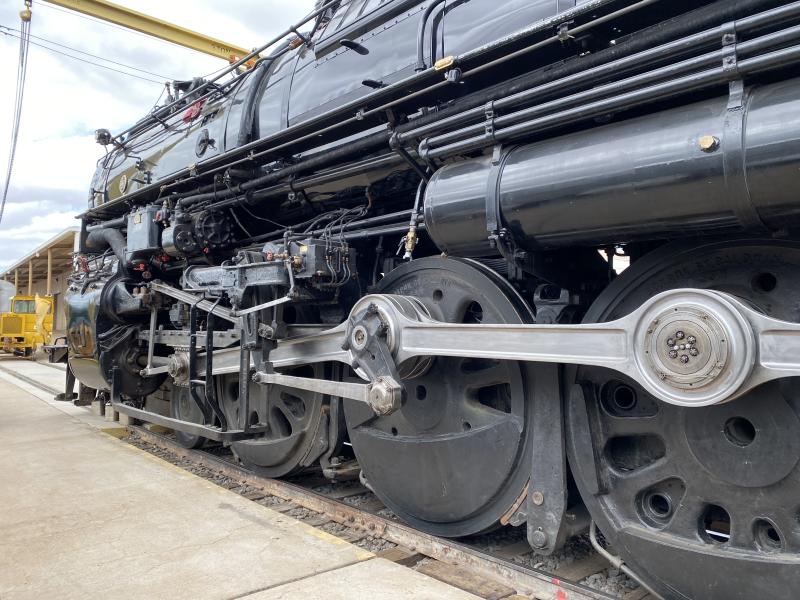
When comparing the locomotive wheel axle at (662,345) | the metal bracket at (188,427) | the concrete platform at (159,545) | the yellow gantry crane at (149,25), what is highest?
the yellow gantry crane at (149,25)

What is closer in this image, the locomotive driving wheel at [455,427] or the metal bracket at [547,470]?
the metal bracket at [547,470]

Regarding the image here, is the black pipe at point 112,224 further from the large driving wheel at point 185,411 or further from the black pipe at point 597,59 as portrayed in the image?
the black pipe at point 597,59

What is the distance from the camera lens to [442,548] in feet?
10.3

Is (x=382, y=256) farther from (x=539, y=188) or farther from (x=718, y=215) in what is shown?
(x=718, y=215)

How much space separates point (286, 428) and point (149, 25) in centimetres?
934

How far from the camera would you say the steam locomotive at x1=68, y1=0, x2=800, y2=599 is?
2055 mm

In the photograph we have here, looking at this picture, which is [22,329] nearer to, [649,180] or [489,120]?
[489,120]

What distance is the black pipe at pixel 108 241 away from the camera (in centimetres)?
622

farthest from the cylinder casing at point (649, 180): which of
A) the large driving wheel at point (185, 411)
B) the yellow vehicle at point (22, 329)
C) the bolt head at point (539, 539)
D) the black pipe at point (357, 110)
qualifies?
the yellow vehicle at point (22, 329)

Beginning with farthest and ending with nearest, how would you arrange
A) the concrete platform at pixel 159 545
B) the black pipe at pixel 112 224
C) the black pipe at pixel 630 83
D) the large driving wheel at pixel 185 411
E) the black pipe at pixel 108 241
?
the black pipe at pixel 112 224, the black pipe at pixel 108 241, the large driving wheel at pixel 185 411, the concrete platform at pixel 159 545, the black pipe at pixel 630 83

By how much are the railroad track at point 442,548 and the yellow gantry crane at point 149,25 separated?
7948 millimetres

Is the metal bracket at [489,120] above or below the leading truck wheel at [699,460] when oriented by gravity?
above

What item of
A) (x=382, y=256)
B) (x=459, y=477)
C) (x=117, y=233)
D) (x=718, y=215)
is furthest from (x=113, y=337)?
(x=718, y=215)

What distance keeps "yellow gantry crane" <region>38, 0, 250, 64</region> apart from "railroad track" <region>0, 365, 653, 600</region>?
795 cm
